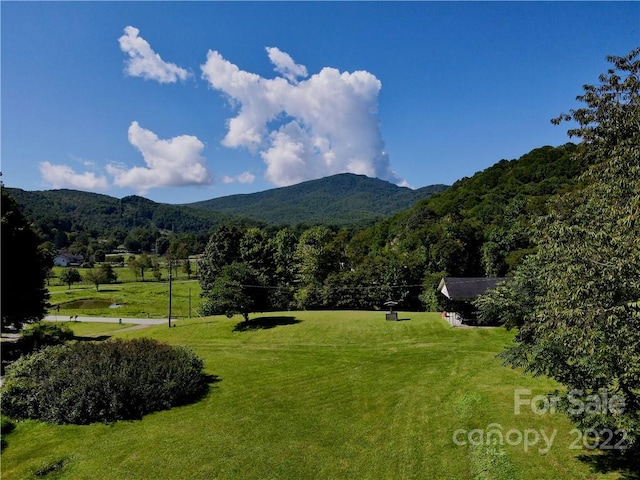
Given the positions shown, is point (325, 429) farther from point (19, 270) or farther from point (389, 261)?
point (389, 261)

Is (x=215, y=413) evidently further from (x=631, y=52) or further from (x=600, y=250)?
(x=631, y=52)

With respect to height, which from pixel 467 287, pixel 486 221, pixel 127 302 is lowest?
pixel 127 302

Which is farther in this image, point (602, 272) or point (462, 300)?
point (462, 300)

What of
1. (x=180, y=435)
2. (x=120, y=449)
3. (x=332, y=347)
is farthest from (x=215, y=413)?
(x=332, y=347)

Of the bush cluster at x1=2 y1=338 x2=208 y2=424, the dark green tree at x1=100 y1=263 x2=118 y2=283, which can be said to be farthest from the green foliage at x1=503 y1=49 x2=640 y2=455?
the dark green tree at x1=100 y1=263 x2=118 y2=283

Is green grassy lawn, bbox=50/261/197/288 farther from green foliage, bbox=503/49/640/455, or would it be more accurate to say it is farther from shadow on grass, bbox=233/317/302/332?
green foliage, bbox=503/49/640/455

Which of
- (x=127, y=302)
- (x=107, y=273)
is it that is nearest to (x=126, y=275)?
(x=107, y=273)

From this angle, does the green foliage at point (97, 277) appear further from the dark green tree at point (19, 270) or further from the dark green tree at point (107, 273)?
the dark green tree at point (19, 270)
